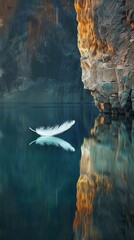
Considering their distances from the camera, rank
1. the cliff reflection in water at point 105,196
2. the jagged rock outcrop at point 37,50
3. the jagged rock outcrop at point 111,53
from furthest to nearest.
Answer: the jagged rock outcrop at point 37,50 → the jagged rock outcrop at point 111,53 → the cliff reflection in water at point 105,196

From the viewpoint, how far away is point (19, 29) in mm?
45438

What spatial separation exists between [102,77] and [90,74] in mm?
2370

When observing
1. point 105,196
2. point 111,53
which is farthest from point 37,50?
point 105,196

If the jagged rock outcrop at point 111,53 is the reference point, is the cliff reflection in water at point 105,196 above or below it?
below

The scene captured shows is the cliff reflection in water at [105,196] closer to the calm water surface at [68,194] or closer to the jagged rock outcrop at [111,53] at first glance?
the calm water surface at [68,194]

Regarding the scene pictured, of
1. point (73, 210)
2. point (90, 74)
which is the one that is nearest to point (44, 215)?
point (73, 210)

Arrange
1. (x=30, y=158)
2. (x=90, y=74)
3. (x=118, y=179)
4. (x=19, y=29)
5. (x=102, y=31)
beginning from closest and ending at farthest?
(x=118, y=179) < (x=30, y=158) < (x=102, y=31) < (x=90, y=74) < (x=19, y=29)

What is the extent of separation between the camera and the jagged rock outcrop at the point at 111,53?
20156 millimetres

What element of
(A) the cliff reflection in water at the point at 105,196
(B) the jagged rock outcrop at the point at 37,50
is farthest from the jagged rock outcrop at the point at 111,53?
(B) the jagged rock outcrop at the point at 37,50

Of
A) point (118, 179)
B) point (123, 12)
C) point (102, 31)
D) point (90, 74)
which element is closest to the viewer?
point (118, 179)

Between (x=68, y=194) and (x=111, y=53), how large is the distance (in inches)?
655

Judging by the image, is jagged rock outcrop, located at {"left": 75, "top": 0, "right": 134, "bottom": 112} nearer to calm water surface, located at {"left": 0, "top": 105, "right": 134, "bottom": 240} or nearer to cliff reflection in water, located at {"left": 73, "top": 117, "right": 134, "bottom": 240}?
calm water surface, located at {"left": 0, "top": 105, "right": 134, "bottom": 240}

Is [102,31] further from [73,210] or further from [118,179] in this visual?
[73,210]

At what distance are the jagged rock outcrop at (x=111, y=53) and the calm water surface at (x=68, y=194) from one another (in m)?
10.1
